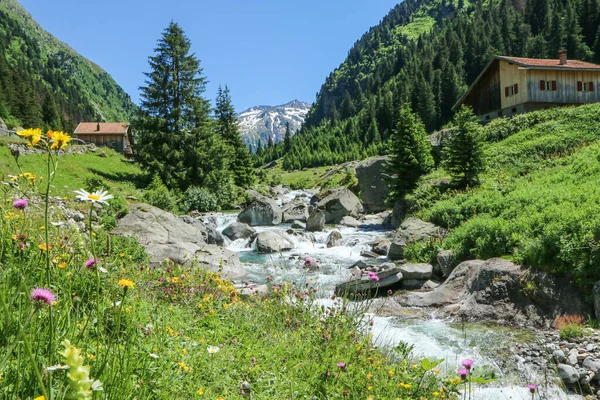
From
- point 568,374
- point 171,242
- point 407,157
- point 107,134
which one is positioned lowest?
point 568,374

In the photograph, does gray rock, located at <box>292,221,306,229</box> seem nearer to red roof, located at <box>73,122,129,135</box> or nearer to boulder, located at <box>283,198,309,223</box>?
boulder, located at <box>283,198,309,223</box>

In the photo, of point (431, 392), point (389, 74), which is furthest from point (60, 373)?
point (389, 74)

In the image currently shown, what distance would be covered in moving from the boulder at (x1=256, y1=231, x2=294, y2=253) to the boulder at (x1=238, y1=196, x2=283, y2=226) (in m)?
6.64

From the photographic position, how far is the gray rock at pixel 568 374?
6.92 m

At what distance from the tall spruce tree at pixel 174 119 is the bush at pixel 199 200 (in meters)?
1.31

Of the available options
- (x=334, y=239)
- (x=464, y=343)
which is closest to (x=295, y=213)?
(x=334, y=239)

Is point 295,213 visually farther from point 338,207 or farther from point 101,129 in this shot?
point 101,129

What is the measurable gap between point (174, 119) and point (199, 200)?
7414 mm

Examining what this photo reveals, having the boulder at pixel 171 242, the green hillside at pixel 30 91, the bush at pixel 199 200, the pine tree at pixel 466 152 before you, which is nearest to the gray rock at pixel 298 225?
the bush at pixel 199 200

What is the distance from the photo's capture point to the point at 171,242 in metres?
15.2

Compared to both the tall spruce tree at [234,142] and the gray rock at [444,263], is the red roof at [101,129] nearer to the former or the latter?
the tall spruce tree at [234,142]

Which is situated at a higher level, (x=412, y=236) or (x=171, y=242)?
(x=171, y=242)

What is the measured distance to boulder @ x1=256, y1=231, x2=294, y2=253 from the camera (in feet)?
66.7

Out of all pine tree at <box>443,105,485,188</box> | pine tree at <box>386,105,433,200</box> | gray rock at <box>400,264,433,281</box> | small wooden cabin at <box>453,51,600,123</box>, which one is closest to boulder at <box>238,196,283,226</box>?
pine tree at <box>386,105,433,200</box>
